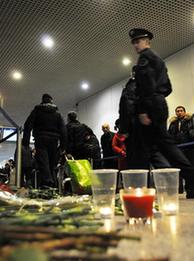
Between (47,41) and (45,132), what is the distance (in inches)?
94.3

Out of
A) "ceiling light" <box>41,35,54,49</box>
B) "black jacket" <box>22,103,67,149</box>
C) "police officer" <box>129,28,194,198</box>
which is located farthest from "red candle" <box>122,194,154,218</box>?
"ceiling light" <box>41,35,54,49</box>

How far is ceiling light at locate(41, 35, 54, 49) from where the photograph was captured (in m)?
5.11

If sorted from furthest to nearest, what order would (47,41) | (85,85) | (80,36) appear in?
(85,85)
(47,41)
(80,36)

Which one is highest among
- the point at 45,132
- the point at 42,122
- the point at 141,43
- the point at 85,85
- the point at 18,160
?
the point at 85,85

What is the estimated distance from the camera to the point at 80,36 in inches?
201

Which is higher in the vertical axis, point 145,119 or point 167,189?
point 145,119

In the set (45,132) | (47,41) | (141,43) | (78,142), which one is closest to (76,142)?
(78,142)

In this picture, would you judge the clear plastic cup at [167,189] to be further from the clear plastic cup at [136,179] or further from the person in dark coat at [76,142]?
the person in dark coat at [76,142]

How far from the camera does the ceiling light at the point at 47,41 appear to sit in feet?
16.8

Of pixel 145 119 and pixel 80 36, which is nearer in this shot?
pixel 145 119

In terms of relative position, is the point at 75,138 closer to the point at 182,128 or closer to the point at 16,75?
the point at 182,128

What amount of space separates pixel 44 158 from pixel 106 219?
2.10 metres

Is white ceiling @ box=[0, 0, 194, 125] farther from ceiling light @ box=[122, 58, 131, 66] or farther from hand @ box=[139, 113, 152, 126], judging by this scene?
hand @ box=[139, 113, 152, 126]

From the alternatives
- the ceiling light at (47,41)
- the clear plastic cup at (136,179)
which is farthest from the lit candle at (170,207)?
the ceiling light at (47,41)
